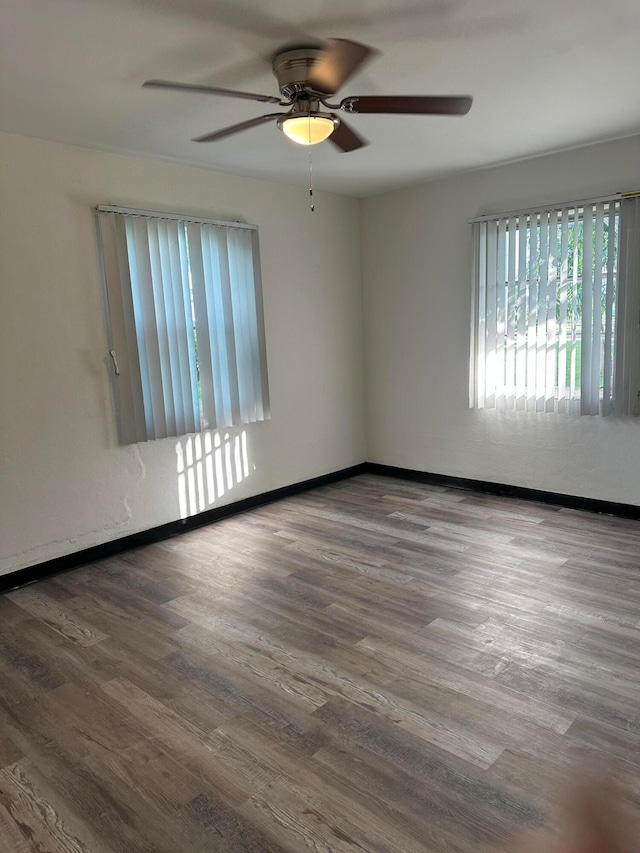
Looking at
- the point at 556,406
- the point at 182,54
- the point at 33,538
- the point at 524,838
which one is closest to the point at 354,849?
the point at 524,838

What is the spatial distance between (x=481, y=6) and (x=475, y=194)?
106 inches

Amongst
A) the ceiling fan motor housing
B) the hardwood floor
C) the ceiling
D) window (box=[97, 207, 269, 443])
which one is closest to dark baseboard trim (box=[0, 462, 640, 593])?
the hardwood floor

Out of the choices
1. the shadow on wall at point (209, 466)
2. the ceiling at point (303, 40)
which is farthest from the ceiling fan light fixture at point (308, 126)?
the shadow on wall at point (209, 466)

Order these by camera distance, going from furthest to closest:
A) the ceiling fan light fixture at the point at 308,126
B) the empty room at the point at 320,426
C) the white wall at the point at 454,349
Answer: the white wall at the point at 454,349 < the ceiling fan light fixture at the point at 308,126 < the empty room at the point at 320,426

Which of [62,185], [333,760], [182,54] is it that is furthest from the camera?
[62,185]

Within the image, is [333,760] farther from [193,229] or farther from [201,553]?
[193,229]

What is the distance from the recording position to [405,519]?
4504 millimetres

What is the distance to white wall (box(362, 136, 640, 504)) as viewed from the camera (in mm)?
4266

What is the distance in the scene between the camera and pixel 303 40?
2381mm

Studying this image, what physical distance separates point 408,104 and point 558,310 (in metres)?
2.37

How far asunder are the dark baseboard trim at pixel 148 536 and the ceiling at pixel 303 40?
8.38ft

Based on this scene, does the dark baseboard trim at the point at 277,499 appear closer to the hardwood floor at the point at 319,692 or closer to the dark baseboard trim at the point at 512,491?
the dark baseboard trim at the point at 512,491

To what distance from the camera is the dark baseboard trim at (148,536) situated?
3.62 meters

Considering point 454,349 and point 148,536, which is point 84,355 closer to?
point 148,536
